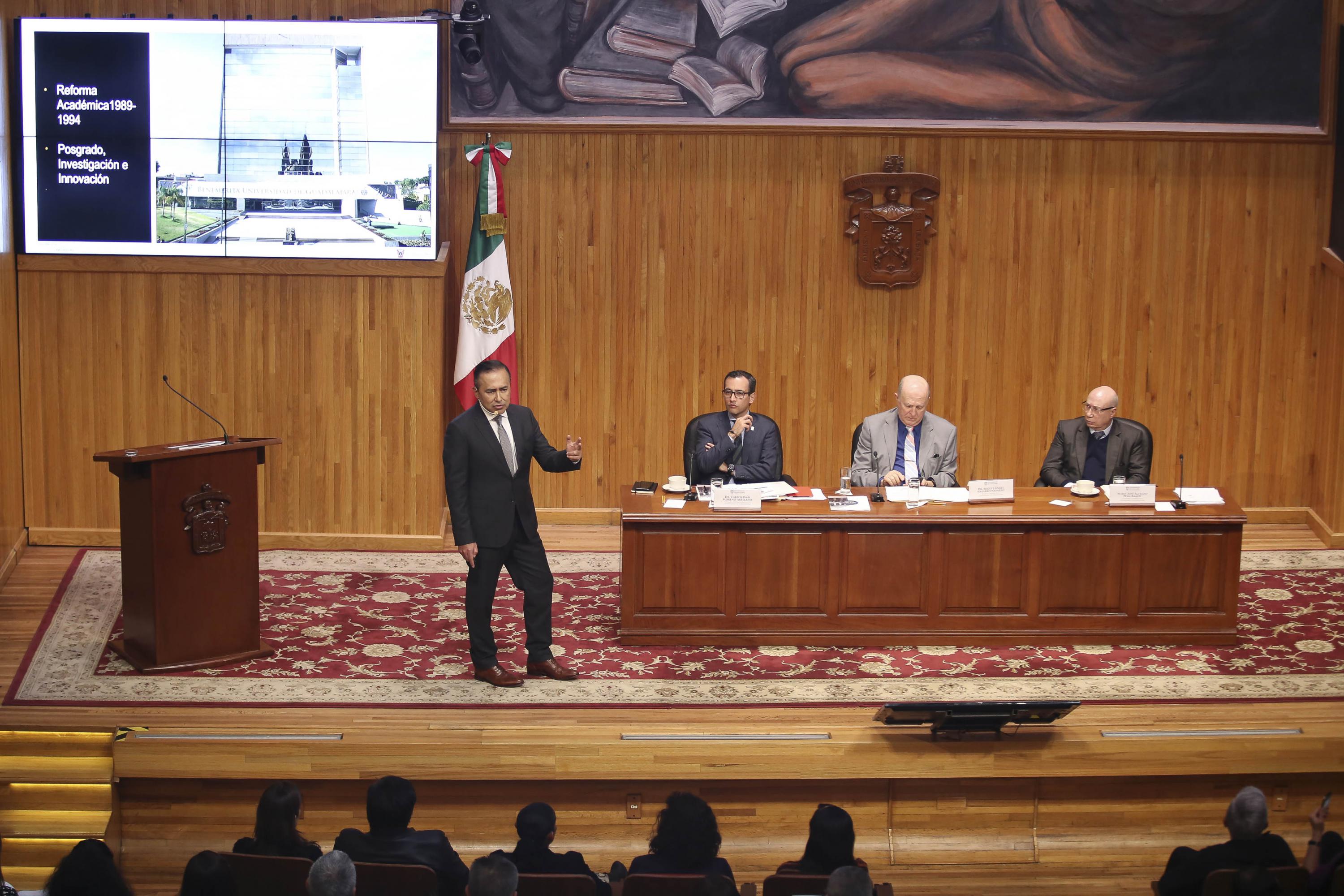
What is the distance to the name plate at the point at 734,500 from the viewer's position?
6.63m

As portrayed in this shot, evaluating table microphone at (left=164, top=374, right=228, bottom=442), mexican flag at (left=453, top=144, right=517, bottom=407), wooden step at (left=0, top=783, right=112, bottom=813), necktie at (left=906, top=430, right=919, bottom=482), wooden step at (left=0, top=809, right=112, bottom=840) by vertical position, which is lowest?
wooden step at (left=0, top=809, right=112, bottom=840)

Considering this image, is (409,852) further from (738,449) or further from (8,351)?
(8,351)

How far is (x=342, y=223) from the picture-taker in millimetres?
8320

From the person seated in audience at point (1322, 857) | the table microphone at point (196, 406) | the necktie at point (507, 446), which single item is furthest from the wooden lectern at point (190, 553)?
the person seated in audience at point (1322, 857)

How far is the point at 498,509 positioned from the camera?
237 inches

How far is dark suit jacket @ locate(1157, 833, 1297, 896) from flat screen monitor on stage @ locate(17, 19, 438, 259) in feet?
19.2

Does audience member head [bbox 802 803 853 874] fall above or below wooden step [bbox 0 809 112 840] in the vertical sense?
above

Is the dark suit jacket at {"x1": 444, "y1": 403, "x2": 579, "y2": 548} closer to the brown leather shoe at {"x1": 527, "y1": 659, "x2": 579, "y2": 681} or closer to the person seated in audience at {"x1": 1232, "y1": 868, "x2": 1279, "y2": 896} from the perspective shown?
the brown leather shoe at {"x1": 527, "y1": 659, "x2": 579, "y2": 681}

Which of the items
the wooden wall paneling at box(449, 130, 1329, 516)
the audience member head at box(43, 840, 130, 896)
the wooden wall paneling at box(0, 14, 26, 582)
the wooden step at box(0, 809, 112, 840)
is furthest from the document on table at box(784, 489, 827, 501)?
the wooden wall paneling at box(0, 14, 26, 582)

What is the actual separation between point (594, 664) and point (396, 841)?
249 centimetres

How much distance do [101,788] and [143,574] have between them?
1.10 m

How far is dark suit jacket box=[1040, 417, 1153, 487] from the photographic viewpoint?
290 inches

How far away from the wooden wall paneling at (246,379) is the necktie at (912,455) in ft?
9.62

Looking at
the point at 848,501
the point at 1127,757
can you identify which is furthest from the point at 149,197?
the point at 1127,757
